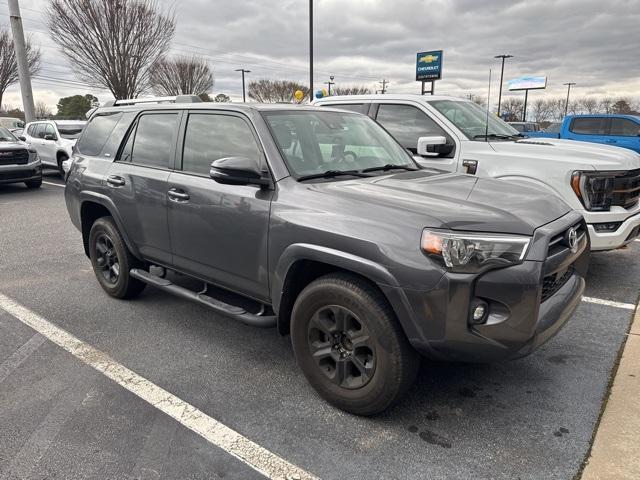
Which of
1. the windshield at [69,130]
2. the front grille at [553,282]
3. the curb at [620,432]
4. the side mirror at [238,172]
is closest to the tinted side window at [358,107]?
the side mirror at [238,172]

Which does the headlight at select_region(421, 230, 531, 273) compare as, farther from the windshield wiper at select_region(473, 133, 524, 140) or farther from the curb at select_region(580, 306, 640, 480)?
the windshield wiper at select_region(473, 133, 524, 140)

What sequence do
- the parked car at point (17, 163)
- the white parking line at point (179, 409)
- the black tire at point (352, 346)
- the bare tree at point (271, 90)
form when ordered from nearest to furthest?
the white parking line at point (179, 409) → the black tire at point (352, 346) → the parked car at point (17, 163) → the bare tree at point (271, 90)

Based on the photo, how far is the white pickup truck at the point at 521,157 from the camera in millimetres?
4789

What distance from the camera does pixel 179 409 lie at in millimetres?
2957

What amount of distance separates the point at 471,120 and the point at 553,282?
3.84m

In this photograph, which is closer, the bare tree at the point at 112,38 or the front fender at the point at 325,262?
the front fender at the point at 325,262

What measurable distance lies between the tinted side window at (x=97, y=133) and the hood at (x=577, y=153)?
3997 mm

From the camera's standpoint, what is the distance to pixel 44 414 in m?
2.90

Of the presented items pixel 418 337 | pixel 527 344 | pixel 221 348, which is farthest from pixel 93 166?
pixel 527 344

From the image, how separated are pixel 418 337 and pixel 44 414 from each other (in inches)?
87.6

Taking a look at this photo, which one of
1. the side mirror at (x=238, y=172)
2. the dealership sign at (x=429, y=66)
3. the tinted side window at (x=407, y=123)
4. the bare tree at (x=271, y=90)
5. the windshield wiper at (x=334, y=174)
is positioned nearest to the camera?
the side mirror at (x=238, y=172)

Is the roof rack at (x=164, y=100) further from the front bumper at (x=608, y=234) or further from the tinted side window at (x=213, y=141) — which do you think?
the front bumper at (x=608, y=234)

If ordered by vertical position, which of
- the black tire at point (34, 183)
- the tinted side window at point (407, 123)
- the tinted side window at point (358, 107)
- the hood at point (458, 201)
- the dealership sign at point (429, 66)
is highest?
the dealership sign at point (429, 66)

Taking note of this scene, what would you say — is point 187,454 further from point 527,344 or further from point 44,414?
point 527,344
